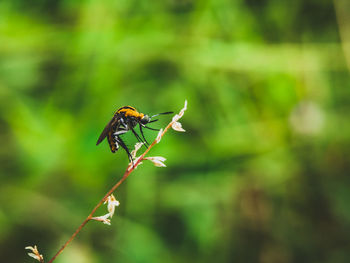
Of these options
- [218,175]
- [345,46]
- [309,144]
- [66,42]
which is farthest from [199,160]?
[345,46]

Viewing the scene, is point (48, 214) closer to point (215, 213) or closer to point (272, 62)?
point (215, 213)

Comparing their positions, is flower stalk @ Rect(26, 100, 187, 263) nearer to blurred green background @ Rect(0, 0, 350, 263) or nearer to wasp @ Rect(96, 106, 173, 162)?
wasp @ Rect(96, 106, 173, 162)

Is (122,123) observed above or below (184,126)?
below

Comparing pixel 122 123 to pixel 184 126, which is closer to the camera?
pixel 122 123

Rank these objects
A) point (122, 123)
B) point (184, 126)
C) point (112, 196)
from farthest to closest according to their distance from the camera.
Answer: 1. point (184, 126)
2. point (122, 123)
3. point (112, 196)

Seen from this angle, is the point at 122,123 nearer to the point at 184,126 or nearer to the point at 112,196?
the point at 112,196

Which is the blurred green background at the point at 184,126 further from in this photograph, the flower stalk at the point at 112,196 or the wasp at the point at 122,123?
the flower stalk at the point at 112,196

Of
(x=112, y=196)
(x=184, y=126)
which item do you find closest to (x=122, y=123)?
(x=112, y=196)

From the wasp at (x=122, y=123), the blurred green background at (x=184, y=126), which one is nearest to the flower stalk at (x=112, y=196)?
the wasp at (x=122, y=123)
